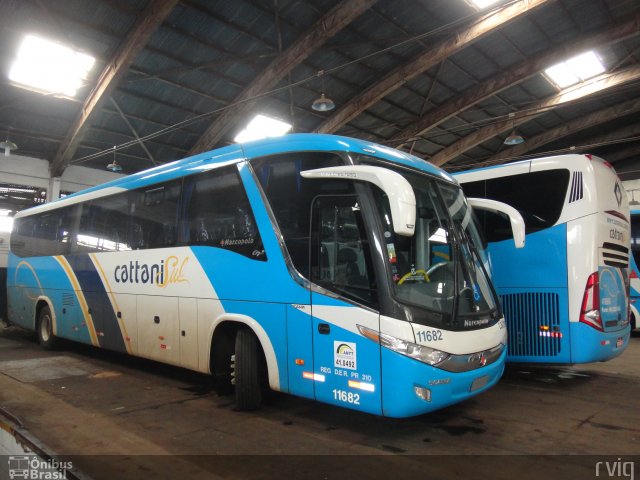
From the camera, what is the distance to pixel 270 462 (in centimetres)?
353

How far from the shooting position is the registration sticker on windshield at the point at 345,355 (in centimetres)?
386

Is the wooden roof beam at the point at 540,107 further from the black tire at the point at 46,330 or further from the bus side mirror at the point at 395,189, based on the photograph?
the black tire at the point at 46,330

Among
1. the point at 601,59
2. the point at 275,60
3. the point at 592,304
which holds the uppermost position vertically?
the point at 601,59

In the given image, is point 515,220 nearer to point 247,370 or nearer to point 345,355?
point 345,355

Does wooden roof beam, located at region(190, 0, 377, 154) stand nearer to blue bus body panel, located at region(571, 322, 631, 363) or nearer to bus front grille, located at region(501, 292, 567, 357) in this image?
bus front grille, located at region(501, 292, 567, 357)

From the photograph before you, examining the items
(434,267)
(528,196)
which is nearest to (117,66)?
(528,196)

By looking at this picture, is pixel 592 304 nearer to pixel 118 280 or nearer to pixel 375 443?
pixel 375 443

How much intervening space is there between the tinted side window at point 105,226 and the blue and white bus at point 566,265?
5.80 meters

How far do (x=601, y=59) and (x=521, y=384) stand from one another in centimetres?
1544

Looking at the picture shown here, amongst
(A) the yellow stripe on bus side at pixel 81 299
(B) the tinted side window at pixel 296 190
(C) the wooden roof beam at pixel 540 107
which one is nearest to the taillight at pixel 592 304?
(B) the tinted side window at pixel 296 190

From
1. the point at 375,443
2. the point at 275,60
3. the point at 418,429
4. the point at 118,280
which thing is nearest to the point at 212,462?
the point at 375,443

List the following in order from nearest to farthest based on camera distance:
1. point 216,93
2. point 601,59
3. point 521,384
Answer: point 521,384, point 216,93, point 601,59

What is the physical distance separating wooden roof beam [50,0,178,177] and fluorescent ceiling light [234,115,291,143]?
17.8ft

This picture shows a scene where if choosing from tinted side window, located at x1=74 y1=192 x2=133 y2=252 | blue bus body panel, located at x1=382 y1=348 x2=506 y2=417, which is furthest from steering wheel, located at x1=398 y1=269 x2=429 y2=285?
tinted side window, located at x1=74 y1=192 x2=133 y2=252
